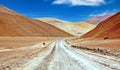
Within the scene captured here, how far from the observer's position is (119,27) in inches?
4547

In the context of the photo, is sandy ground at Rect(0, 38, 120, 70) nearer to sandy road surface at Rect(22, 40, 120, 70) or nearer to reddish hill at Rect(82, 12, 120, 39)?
sandy road surface at Rect(22, 40, 120, 70)

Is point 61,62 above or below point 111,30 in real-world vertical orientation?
below

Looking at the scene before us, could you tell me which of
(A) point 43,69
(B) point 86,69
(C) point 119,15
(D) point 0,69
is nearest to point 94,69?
(B) point 86,69

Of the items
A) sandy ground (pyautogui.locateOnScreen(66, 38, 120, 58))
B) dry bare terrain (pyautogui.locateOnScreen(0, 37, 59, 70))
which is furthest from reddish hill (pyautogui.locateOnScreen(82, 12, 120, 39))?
dry bare terrain (pyautogui.locateOnScreen(0, 37, 59, 70))

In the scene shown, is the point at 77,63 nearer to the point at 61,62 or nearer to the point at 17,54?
the point at 61,62

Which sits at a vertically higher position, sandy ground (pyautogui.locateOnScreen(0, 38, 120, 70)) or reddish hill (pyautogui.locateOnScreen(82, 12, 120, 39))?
reddish hill (pyautogui.locateOnScreen(82, 12, 120, 39))

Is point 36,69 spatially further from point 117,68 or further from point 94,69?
point 117,68

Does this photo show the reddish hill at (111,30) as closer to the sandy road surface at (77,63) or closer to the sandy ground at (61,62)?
the sandy ground at (61,62)

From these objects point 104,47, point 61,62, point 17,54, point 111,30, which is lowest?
point 61,62

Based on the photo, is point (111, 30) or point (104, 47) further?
point (111, 30)

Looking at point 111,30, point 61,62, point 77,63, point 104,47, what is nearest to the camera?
point 77,63

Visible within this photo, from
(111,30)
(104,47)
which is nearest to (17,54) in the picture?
(104,47)

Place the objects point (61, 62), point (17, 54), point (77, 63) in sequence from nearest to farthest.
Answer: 1. point (77, 63)
2. point (61, 62)
3. point (17, 54)

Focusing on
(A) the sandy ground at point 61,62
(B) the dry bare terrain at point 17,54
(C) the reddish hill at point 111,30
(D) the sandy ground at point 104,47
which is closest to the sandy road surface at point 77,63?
(A) the sandy ground at point 61,62
